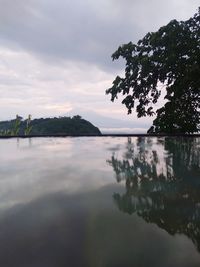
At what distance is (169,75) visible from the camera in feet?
53.2

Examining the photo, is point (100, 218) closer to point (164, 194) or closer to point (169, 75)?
point (164, 194)

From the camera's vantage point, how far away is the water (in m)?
1.50

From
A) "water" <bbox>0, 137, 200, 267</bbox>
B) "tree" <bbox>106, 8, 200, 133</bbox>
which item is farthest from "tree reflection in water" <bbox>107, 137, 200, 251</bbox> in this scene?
"tree" <bbox>106, 8, 200, 133</bbox>

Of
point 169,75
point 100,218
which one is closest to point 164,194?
point 100,218

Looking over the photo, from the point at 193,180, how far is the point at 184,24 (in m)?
14.0

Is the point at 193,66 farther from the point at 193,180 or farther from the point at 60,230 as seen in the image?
the point at 60,230

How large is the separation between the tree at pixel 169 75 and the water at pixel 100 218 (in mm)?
11980

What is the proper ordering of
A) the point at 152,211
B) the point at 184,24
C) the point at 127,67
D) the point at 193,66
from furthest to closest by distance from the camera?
the point at 127,67 → the point at 184,24 → the point at 193,66 → the point at 152,211

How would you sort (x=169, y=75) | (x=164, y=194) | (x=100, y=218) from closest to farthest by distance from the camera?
(x=100, y=218), (x=164, y=194), (x=169, y=75)

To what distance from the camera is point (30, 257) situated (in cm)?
148

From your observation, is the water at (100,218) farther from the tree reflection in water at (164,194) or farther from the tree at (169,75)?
the tree at (169,75)

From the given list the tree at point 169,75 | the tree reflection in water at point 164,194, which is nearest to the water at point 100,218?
the tree reflection in water at point 164,194

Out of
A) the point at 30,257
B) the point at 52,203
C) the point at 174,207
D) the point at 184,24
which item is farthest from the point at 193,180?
the point at 184,24

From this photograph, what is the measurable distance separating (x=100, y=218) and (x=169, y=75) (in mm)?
14923
